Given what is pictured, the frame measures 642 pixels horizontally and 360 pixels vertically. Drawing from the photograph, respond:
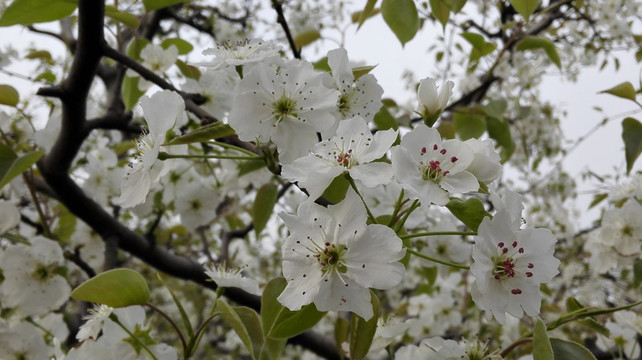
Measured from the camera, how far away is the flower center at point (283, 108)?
81cm

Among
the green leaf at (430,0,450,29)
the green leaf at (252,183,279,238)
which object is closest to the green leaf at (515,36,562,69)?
the green leaf at (430,0,450,29)

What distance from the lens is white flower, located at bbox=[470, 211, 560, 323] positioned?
2.31 feet

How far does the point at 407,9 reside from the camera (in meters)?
0.97

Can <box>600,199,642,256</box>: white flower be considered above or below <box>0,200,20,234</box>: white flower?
above

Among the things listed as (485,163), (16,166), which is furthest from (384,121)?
(16,166)

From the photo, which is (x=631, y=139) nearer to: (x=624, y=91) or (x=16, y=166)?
(x=624, y=91)

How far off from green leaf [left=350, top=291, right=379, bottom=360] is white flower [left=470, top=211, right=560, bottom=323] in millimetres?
142

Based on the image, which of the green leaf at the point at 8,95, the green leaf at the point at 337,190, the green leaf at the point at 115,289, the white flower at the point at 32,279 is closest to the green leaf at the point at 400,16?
the green leaf at the point at 337,190

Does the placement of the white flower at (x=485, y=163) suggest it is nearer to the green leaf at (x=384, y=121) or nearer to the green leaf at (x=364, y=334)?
the green leaf at (x=364, y=334)

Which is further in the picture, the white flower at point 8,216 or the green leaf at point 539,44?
the green leaf at point 539,44

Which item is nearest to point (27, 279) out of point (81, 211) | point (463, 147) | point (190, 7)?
point (81, 211)

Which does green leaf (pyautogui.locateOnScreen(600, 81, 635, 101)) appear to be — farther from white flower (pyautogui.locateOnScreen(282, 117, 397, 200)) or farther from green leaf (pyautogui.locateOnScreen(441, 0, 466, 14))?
white flower (pyautogui.locateOnScreen(282, 117, 397, 200))

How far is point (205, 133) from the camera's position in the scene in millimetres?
740

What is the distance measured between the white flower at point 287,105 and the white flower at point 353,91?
7cm
